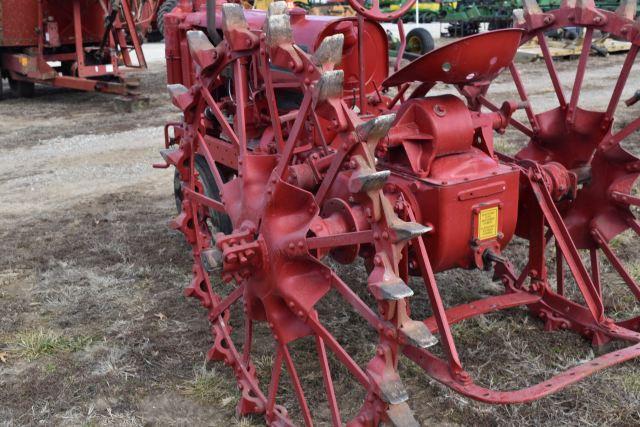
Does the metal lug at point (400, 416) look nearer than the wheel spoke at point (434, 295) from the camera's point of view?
Yes

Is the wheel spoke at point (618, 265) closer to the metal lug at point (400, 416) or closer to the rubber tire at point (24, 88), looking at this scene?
the metal lug at point (400, 416)

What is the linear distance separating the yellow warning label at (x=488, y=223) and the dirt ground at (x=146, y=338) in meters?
0.78

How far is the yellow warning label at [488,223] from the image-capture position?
2803 millimetres

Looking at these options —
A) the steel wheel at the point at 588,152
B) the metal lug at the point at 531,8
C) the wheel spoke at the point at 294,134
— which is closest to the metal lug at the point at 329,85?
the wheel spoke at the point at 294,134

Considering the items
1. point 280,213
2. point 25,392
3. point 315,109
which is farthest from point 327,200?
point 25,392

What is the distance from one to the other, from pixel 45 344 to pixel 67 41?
8199mm

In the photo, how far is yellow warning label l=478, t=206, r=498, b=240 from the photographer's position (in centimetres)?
280

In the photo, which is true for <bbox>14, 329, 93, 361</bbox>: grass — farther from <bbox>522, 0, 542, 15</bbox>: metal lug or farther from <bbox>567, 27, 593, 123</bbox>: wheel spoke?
<bbox>522, 0, 542, 15</bbox>: metal lug

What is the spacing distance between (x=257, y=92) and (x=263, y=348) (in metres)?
1.53

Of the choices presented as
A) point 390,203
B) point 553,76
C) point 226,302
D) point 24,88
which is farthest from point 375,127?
point 24,88

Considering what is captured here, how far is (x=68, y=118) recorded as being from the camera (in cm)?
998

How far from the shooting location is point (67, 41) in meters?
10.6

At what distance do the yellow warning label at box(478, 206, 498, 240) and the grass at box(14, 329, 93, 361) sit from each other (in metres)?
2.22

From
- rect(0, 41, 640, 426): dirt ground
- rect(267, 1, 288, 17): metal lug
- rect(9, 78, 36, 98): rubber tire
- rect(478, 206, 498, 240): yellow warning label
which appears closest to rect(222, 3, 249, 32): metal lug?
rect(267, 1, 288, 17): metal lug
